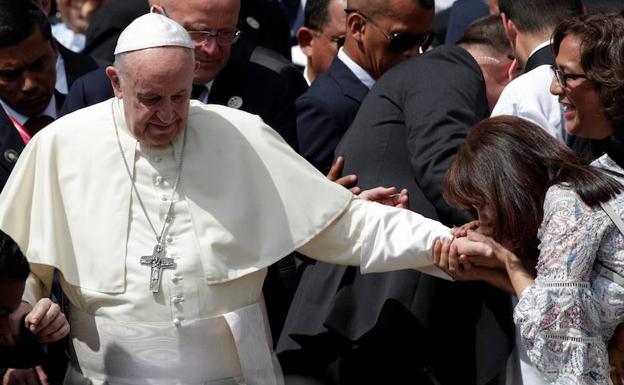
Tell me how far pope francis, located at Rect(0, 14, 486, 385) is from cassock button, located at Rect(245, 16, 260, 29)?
276 cm

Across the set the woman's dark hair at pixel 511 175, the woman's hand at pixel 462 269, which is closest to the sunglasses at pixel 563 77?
the woman's dark hair at pixel 511 175

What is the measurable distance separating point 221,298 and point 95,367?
0.49 m

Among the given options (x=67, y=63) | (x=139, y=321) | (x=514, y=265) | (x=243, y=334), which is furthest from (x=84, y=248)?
(x=67, y=63)

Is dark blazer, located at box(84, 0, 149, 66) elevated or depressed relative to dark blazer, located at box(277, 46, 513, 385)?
depressed

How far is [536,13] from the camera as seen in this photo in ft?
18.8

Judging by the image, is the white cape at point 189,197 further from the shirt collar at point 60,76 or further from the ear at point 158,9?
the shirt collar at point 60,76

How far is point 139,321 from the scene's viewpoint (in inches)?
177

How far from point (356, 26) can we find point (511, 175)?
1.98 m

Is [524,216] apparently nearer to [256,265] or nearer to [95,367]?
[256,265]

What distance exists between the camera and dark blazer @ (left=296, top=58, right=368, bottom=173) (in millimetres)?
5809

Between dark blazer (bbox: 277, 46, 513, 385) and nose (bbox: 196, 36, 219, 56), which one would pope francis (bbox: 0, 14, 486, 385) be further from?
nose (bbox: 196, 36, 219, 56)

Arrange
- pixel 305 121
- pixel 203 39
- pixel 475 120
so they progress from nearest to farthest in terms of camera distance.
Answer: pixel 475 120, pixel 203 39, pixel 305 121

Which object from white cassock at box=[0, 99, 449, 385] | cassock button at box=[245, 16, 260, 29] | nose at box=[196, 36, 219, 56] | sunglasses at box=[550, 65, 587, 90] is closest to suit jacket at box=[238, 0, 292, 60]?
cassock button at box=[245, 16, 260, 29]

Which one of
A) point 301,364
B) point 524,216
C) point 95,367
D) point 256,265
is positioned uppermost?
point 524,216
